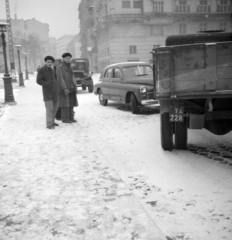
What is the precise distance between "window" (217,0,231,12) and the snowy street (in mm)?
44766

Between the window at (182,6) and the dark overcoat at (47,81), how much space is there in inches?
1677

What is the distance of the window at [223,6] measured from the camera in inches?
1809

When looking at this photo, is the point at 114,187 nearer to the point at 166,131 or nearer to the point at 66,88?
the point at 166,131

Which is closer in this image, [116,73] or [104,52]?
[116,73]

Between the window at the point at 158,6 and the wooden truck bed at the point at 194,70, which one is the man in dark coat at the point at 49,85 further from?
the window at the point at 158,6

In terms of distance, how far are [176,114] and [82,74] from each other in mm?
14682

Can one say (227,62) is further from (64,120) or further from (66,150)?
(64,120)

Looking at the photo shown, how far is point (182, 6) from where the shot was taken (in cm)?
4622

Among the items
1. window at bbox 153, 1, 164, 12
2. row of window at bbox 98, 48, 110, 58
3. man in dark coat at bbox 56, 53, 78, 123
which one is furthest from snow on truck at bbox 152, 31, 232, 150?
row of window at bbox 98, 48, 110, 58

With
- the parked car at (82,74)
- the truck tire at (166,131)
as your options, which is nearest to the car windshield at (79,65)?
the parked car at (82,74)

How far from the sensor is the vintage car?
9.73 metres

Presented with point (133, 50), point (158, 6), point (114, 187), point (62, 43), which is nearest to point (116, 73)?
point (114, 187)

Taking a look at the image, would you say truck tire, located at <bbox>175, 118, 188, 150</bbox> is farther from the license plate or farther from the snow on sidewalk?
the snow on sidewalk

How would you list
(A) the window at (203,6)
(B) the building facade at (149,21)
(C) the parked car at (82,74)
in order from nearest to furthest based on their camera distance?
(C) the parked car at (82,74), (B) the building facade at (149,21), (A) the window at (203,6)
